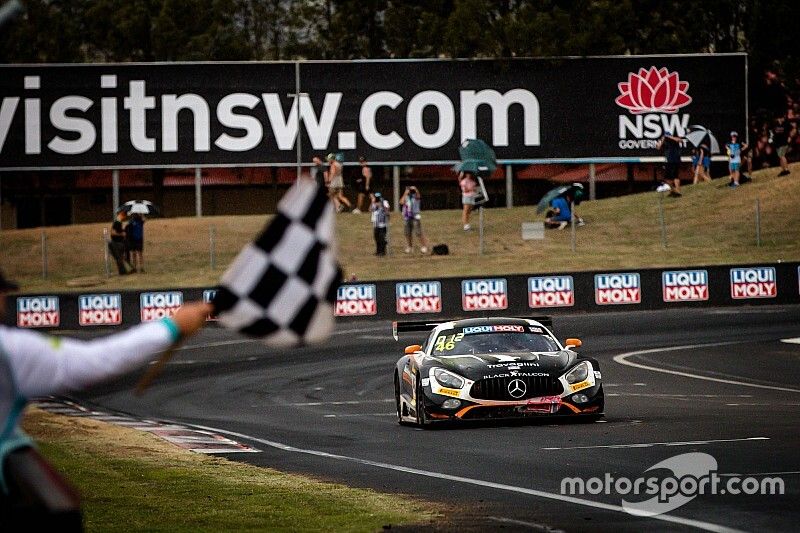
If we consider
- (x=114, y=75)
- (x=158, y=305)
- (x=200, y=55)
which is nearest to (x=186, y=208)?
(x=200, y=55)

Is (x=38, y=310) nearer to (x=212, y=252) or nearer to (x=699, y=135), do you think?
(x=212, y=252)

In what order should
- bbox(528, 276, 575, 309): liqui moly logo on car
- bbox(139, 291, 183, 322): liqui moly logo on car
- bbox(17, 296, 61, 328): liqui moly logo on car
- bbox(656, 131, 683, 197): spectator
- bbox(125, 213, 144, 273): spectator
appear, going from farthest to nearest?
bbox(656, 131, 683, 197): spectator
bbox(125, 213, 144, 273): spectator
bbox(17, 296, 61, 328): liqui moly logo on car
bbox(139, 291, 183, 322): liqui moly logo on car
bbox(528, 276, 575, 309): liqui moly logo on car

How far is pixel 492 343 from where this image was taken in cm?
1783

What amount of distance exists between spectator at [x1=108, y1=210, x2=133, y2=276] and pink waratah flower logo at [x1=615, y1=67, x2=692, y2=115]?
16060mm

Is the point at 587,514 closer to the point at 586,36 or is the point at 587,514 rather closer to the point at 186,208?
the point at 586,36

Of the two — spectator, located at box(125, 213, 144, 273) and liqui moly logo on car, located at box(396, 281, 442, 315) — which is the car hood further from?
spectator, located at box(125, 213, 144, 273)

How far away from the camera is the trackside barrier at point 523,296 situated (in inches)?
1353

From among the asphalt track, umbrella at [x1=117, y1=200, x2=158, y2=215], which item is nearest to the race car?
the asphalt track

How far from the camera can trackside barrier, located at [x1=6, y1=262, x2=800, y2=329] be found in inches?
1353

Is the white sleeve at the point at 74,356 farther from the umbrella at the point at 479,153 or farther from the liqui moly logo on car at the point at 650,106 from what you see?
the liqui moly logo on car at the point at 650,106

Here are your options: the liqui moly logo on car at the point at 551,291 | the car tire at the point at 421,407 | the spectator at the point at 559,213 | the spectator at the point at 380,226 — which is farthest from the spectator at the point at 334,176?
the car tire at the point at 421,407

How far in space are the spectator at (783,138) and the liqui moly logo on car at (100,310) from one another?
74.5ft

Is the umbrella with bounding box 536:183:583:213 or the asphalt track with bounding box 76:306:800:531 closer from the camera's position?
the asphalt track with bounding box 76:306:800:531
